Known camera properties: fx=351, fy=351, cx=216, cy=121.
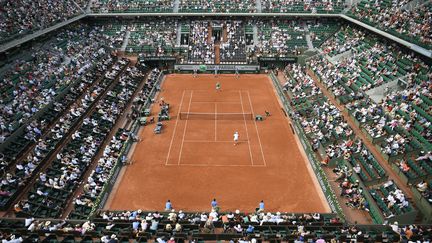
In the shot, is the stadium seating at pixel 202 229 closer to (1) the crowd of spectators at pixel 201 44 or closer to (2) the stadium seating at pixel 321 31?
(1) the crowd of spectators at pixel 201 44

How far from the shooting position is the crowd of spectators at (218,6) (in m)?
51.8

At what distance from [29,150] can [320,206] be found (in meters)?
20.0

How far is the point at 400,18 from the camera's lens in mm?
36500

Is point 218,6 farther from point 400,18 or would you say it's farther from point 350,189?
point 350,189

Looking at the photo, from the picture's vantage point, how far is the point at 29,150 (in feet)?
81.0

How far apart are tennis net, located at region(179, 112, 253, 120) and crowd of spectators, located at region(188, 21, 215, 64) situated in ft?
52.3

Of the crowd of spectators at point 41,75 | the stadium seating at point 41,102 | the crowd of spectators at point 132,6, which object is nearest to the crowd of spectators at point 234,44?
the crowd of spectators at point 132,6

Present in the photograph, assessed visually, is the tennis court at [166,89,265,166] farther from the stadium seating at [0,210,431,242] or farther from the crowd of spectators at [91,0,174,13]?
the crowd of spectators at [91,0,174,13]

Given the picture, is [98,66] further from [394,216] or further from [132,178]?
[394,216]

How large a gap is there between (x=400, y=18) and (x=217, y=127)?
2267cm

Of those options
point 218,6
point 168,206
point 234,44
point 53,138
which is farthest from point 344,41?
point 53,138

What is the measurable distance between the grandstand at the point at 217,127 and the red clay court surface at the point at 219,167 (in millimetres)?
123

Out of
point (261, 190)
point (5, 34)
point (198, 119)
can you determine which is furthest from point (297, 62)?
point (5, 34)

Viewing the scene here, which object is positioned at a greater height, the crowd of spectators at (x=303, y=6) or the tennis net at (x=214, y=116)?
the crowd of spectators at (x=303, y=6)
